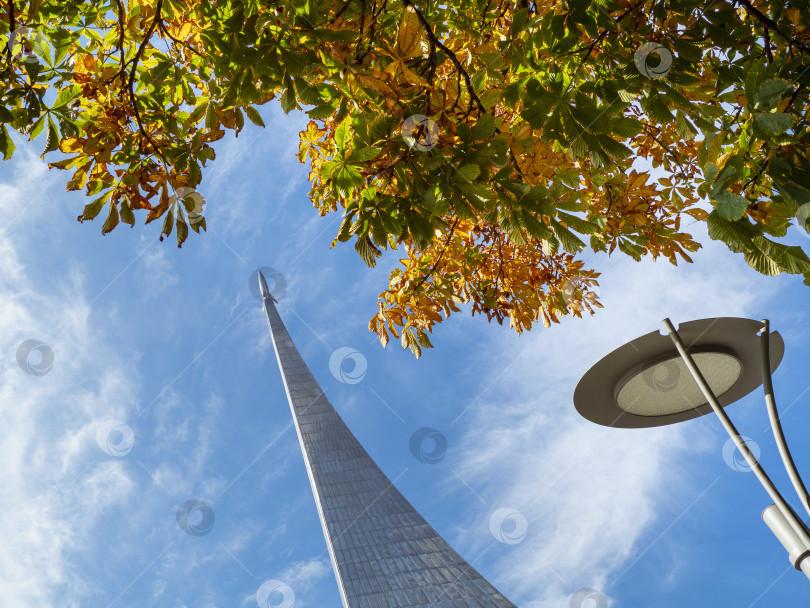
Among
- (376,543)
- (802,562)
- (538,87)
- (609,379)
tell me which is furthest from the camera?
(376,543)

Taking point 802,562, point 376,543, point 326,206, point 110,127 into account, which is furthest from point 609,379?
point 376,543

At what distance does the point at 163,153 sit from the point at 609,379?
3555 mm

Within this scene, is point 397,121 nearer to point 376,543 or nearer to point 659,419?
point 659,419

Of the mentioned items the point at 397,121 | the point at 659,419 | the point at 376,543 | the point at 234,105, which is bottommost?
the point at 376,543

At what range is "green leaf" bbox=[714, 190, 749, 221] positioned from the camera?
147 cm

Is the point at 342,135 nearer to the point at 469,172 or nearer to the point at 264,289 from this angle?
the point at 469,172

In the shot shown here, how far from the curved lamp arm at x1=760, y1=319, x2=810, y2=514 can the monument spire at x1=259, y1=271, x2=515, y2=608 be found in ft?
98.7

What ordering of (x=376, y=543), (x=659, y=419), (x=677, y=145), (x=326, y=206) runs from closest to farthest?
(x=326, y=206), (x=677, y=145), (x=659, y=419), (x=376, y=543)

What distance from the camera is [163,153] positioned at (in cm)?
242

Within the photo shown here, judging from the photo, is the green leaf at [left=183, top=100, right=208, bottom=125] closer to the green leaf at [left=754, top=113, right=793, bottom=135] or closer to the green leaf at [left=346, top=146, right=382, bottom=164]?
the green leaf at [left=346, top=146, right=382, bottom=164]
